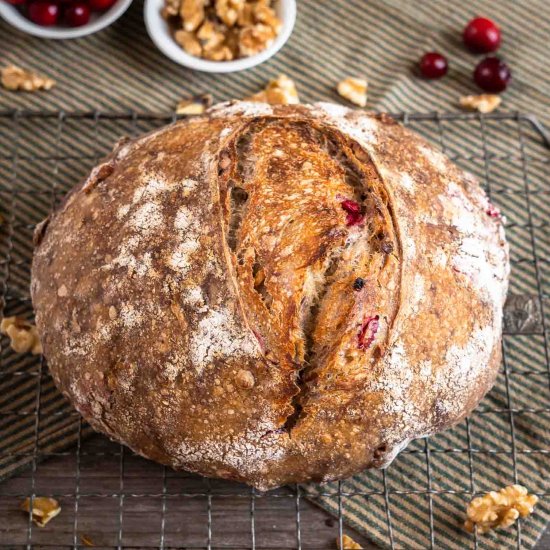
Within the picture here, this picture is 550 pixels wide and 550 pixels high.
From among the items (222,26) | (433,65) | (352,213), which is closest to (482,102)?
(433,65)

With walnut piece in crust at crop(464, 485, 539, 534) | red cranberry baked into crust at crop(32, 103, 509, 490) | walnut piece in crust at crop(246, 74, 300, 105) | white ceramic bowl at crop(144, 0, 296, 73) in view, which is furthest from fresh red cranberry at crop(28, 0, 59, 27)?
walnut piece in crust at crop(464, 485, 539, 534)

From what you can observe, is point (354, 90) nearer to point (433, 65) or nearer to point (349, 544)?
point (433, 65)

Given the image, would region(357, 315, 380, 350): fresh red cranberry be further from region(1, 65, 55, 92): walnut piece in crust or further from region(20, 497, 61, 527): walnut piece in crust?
region(1, 65, 55, 92): walnut piece in crust

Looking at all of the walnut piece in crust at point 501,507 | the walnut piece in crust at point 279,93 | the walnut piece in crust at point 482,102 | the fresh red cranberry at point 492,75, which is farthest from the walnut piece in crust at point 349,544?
the fresh red cranberry at point 492,75

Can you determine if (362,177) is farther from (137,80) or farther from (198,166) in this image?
(137,80)

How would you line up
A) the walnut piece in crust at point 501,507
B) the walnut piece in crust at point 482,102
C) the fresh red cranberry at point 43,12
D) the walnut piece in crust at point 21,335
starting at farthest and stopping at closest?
1. the walnut piece in crust at point 482,102
2. the fresh red cranberry at point 43,12
3. the walnut piece in crust at point 21,335
4. the walnut piece in crust at point 501,507

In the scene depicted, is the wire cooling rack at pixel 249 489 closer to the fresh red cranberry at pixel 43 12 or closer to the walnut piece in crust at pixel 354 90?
the fresh red cranberry at pixel 43 12
